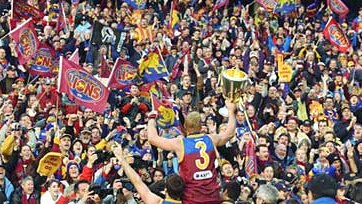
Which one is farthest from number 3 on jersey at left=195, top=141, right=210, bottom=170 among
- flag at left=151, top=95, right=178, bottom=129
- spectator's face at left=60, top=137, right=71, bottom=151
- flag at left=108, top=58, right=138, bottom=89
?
flag at left=108, top=58, right=138, bottom=89

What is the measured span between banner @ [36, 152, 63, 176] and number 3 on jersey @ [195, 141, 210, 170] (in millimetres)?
3994

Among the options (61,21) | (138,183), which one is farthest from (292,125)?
(61,21)

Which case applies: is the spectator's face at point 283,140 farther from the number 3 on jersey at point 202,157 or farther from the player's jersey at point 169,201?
the player's jersey at point 169,201

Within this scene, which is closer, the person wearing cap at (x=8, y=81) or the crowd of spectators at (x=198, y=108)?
the crowd of spectators at (x=198, y=108)

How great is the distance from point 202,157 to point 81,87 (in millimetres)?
5784

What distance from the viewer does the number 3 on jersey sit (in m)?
9.45

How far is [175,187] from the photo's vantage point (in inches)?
364

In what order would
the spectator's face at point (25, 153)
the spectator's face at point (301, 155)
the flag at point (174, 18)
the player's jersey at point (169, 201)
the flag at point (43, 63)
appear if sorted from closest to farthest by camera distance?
the player's jersey at point (169, 201), the spectator's face at point (25, 153), the spectator's face at point (301, 155), the flag at point (43, 63), the flag at point (174, 18)

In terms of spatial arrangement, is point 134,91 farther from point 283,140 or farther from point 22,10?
point 283,140

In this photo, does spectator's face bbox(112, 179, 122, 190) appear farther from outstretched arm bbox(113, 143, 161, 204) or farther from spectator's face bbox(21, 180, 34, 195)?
outstretched arm bbox(113, 143, 161, 204)

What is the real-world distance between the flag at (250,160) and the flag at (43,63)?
4343 mm

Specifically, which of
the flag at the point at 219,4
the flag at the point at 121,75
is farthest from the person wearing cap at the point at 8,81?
the flag at the point at 219,4

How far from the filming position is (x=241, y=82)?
32.6ft

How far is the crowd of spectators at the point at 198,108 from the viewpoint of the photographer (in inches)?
494
